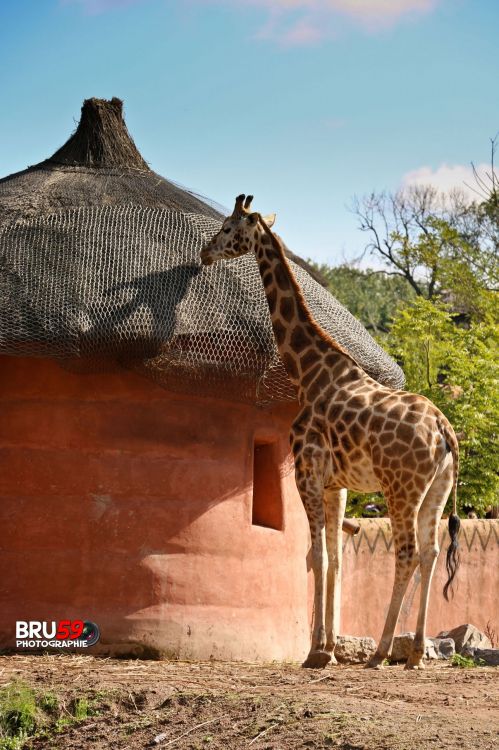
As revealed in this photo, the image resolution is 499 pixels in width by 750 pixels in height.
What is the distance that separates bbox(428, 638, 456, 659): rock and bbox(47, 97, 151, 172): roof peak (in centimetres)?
582

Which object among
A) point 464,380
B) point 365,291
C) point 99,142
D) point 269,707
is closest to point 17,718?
A: point 269,707

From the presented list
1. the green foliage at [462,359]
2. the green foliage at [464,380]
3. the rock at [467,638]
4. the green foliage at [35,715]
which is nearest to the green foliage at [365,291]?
the green foliage at [462,359]

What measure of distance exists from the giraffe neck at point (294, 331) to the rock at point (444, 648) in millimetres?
3168

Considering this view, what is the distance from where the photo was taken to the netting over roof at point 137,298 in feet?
31.2

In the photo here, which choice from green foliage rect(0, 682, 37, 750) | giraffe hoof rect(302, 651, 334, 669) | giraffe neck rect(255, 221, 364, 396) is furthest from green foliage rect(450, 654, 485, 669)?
green foliage rect(0, 682, 37, 750)

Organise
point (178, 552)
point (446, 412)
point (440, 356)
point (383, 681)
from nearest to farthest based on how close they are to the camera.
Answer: point (383, 681), point (178, 552), point (446, 412), point (440, 356)

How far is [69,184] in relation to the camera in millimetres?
11258

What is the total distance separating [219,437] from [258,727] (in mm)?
3721

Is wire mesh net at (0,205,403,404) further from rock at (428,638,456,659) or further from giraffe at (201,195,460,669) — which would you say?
rock at (428,638,456,659)

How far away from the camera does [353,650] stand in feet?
33.7

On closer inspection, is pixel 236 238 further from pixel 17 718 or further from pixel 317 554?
pixel 17 718

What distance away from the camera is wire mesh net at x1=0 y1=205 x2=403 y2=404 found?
9.51 m

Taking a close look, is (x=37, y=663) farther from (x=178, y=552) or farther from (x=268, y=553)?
(x=268, y=553)

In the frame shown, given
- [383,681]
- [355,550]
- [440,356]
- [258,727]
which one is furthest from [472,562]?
[258,727]
